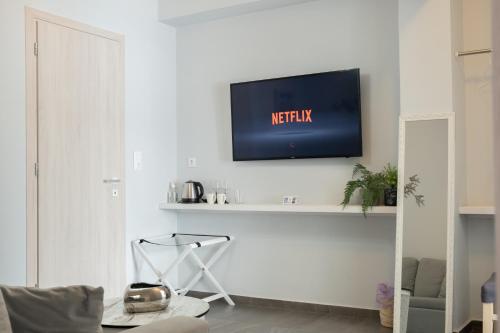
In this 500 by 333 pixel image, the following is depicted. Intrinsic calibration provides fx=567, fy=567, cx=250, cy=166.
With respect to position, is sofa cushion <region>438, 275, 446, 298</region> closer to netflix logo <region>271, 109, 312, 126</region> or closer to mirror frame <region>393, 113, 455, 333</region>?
mirror frame <region>393, 113, 455, 333</region>

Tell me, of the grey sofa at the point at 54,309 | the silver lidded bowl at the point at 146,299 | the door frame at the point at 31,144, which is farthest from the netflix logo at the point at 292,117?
the grey sofa at the point at 54,309

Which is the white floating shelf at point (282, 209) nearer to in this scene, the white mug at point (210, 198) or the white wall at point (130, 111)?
the white mug at point (210, 198)

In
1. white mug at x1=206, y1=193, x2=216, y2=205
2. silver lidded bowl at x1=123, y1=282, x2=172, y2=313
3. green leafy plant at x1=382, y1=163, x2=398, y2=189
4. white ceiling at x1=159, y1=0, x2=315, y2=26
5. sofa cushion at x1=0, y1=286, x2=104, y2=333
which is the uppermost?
white ceiling at x1=159, y1=0, x2=315, y2=26

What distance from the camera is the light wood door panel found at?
430 centimetres

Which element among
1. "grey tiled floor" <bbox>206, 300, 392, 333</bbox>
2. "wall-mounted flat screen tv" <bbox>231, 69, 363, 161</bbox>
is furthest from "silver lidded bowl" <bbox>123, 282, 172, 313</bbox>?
"wall-mounted flat screen tv" <bbox>231, 69, 363, 161</bbox>

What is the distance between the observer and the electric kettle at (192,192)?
5.37 metres

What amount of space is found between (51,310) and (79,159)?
315 centimetres

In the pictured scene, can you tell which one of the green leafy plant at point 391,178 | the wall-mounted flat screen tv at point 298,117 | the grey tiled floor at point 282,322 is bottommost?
the grey tiled floor at point 282,322

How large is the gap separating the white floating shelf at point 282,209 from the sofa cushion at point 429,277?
45cm

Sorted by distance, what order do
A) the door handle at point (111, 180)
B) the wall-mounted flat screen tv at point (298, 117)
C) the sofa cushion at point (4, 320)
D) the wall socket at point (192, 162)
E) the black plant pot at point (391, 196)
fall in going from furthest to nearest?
the wall socket at point (192, 162) → the door handle at point (111, 180) → the wall-mounted flat screen tv at point (298, 117) → the black plant pot at point (391, 196) → the sofa cushion at point (4, 320)

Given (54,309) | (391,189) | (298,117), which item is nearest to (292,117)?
(298,117)

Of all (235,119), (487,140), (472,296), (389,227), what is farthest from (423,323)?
(235,119)

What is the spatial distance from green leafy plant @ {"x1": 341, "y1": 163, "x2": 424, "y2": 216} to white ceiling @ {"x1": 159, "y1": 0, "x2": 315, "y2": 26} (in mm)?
1690

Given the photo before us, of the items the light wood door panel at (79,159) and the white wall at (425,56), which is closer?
the white wall at (425,56)
